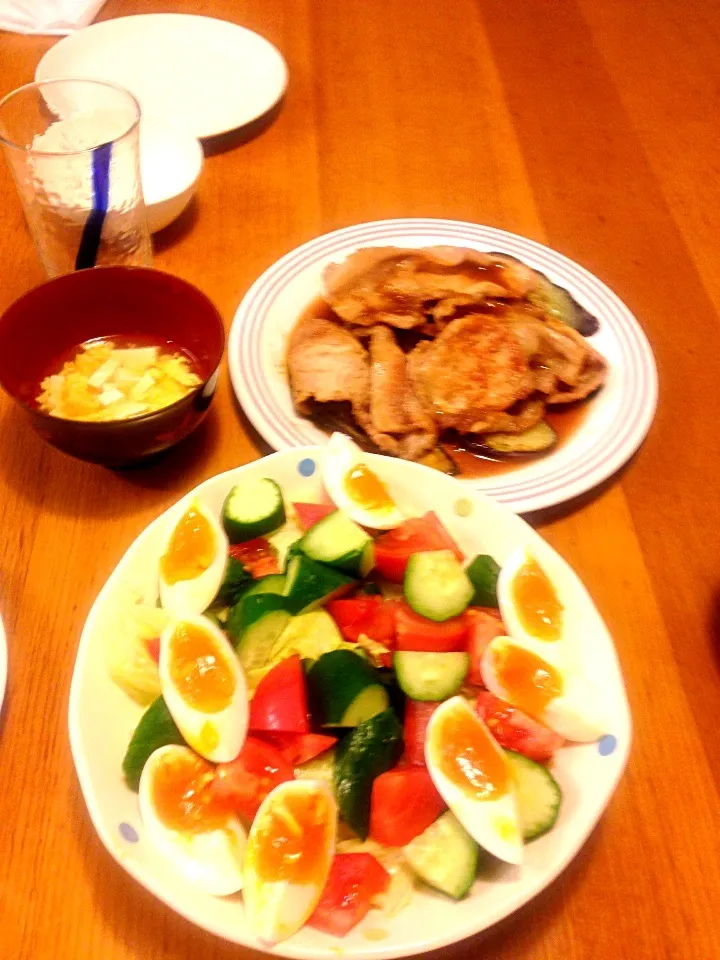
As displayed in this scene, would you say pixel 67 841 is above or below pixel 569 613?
below

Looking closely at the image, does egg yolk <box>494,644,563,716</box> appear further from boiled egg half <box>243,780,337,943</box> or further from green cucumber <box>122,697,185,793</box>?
green cucumber <box>122,697,185,793</box>

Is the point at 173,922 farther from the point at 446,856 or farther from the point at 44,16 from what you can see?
the point at 44,16

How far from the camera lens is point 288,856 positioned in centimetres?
81

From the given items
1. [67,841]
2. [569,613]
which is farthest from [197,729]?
[569,613]

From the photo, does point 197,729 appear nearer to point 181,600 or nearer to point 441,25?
point 181,600

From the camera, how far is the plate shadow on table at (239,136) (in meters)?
1.98

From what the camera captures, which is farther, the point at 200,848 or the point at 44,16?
the point at 44,16

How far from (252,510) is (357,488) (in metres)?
0.16

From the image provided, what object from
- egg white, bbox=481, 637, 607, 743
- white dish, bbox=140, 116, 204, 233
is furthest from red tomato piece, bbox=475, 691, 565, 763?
white dish, bbox=140, 116, 204, 233

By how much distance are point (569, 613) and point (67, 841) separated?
730 mm

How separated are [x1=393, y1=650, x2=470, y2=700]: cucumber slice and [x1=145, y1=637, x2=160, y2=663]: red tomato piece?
31 centimetres

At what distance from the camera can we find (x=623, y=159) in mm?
2160

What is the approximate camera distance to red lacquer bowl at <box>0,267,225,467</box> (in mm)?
1156

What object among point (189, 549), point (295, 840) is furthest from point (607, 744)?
point (189, 549)
